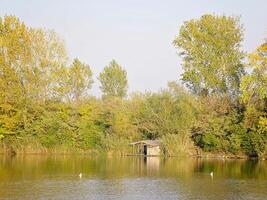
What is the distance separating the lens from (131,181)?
31.5 meters

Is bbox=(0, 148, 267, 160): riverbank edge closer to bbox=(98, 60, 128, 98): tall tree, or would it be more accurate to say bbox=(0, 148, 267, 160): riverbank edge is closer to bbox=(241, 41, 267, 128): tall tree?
bbox=(241, 41, 267, 128): tall tree

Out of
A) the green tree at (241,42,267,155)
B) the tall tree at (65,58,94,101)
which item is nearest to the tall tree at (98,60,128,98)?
the tall tree at (65,58,94,101)

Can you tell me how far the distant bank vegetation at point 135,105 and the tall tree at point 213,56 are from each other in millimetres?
117

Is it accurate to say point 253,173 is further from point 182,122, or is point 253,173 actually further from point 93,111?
point 93,111

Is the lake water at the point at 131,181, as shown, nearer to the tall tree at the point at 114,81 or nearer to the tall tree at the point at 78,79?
the tall tree at the point at 78,79

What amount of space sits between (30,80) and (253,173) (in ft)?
98.6

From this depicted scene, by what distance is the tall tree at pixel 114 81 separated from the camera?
85125mm

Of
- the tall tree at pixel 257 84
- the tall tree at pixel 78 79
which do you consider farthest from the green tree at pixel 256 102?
the tall tree at pixel 78 79

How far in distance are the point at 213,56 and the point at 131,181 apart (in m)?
32.1

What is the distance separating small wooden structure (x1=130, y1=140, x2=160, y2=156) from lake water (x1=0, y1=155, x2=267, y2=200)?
1147cm

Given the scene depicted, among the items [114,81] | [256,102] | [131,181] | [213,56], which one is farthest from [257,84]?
[114,81]

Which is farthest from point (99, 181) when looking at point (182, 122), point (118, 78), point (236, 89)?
point (118, 78)

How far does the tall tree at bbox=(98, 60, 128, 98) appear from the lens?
85.1 meters

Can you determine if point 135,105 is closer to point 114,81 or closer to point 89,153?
point 89,153
